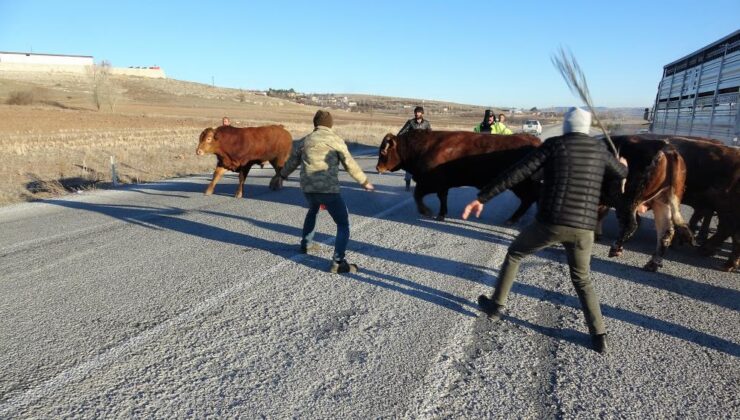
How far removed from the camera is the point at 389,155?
9680 mm

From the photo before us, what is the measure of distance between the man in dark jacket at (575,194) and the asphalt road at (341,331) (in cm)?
47

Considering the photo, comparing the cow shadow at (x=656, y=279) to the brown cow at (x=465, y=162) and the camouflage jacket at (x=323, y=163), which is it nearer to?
the brown cow at (x=465, y=162)

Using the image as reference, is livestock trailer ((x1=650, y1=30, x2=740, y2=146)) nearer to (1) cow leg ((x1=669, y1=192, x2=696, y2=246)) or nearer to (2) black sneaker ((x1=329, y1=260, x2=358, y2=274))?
(1) cow leg ((x1=669, y1=192, x2=696, y2=246))

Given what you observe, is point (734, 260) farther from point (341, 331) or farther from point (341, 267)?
point (341, 331)

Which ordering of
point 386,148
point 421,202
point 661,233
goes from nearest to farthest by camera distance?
1. point 661,233
2. point 421,202
3. point 386,148

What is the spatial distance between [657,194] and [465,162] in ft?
10.7

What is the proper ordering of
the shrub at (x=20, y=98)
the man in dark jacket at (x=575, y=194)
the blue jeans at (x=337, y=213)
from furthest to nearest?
→ the shrub at (x=20, y=98)
the blue jeans at (x=337, y=213)
the man in dark jacket at (x=575, y=194)

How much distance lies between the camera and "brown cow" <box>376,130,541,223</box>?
909cm

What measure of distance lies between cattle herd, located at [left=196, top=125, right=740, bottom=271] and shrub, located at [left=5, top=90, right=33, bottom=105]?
7116 cm

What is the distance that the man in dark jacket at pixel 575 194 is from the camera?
13.9 feet

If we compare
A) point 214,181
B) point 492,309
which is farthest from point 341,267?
point 214,181

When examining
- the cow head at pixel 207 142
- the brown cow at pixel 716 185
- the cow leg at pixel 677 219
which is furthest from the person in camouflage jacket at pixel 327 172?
the cow head at pixel 207 142

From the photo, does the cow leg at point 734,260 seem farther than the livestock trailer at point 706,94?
No

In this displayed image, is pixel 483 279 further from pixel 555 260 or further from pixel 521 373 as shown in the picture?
pixel 521 373
